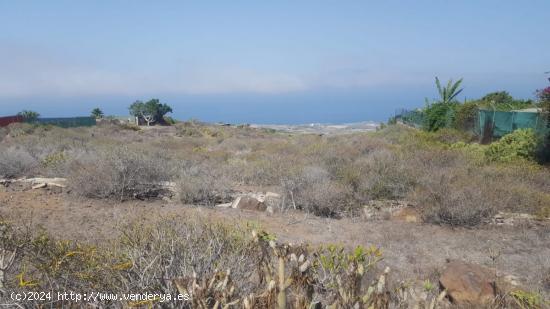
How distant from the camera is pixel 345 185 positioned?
9.55 meters

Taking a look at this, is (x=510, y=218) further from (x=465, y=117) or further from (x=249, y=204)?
(x=465, y=117)

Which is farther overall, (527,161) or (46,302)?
(527,161)

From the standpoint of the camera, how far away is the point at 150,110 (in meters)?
44.4

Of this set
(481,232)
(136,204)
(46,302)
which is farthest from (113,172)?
(481,232)

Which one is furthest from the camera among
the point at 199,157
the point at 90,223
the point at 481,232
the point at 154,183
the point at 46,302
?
the point at 199,157

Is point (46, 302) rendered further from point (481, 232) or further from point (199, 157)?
point (199, 157)

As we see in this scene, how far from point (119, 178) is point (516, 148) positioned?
1217 cm

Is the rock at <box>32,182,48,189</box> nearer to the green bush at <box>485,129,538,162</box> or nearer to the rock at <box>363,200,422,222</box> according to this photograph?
the rock at <box>363,200,422,222</box>

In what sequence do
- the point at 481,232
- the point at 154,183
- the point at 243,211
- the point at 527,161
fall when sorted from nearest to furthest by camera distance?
the point at 481,232
the point at 243,211
the point at 154,183
the point at 527,161

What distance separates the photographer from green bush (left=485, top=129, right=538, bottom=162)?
44.8 ft

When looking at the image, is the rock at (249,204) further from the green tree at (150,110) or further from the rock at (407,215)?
the green tree at (150,110)

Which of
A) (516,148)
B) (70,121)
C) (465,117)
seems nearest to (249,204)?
(516,148)

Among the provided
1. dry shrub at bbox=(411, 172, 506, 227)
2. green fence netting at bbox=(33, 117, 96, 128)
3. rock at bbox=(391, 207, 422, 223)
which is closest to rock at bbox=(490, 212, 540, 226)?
dry shrub at bbox=(411, 172, 506, 227)

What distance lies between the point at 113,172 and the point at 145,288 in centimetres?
672
